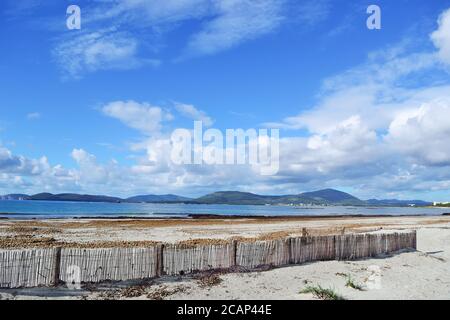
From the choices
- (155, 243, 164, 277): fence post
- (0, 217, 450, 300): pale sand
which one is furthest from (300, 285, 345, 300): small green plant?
(155, 243, 164, 277): fence post

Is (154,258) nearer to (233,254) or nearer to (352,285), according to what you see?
(233,254)

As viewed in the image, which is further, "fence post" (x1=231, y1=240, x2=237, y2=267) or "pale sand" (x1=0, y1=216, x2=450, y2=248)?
"pale sand" (x1=0, y1=216, x2=450, y2=248)

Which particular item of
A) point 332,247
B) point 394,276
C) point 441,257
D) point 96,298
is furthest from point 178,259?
point 441,257

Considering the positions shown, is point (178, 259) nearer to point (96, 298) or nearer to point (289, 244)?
point (96, 298)

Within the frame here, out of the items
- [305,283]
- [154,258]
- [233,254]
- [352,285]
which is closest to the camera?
[154,258]

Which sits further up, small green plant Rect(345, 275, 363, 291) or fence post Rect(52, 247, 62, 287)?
fence post Rect(52, 247, 62, 287)

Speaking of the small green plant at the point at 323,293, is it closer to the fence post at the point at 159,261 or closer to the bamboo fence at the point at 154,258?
the bamboo fence at the point at 154,258

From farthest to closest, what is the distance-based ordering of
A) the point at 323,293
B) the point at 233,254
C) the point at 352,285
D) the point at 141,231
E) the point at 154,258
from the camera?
1. the point at 141,231
2. the point at 233,254
3. the point at 352,285
4. the point at 154,258
5. the point at 323,293

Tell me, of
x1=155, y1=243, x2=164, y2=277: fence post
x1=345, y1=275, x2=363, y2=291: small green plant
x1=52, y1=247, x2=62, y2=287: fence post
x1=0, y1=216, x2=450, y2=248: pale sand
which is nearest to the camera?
x1=52, y1=247, x2=62, y2=287: fence post

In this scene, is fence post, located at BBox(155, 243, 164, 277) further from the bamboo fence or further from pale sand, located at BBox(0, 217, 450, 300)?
pale sand, located at BBox(0, 217, 450, 300)

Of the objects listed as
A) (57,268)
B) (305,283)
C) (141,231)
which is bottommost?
(305,283)

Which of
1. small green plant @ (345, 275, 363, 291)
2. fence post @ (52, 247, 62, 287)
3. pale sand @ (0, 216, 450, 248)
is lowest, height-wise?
small green plant @ (345, 275, 363, 291)

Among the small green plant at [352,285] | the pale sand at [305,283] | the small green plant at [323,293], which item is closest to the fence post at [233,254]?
the pale sand at [305,283]

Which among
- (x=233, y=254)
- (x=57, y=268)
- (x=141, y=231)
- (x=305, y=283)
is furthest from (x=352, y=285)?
(x=141, y=231)
